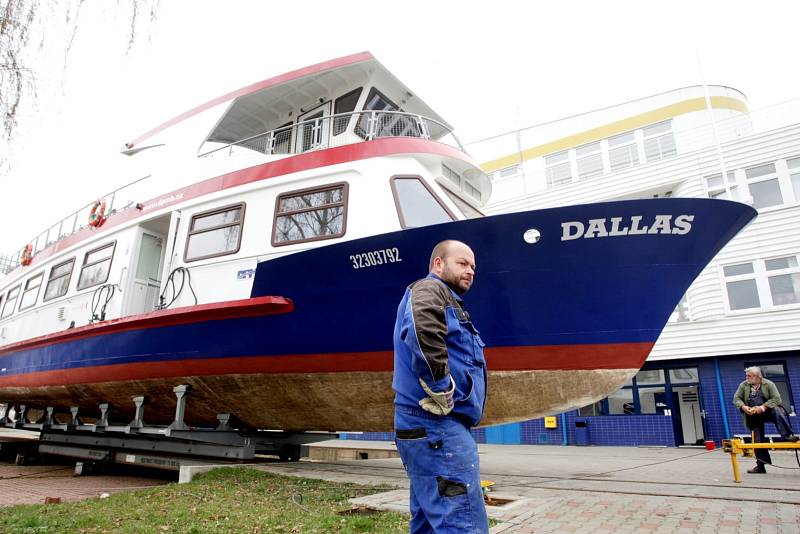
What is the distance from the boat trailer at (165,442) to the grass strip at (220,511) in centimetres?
124

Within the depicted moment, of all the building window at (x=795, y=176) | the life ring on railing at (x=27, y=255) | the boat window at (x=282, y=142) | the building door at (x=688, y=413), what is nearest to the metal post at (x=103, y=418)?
the boat window at (x=282, y=142)

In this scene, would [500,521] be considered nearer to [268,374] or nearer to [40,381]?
[268,374]

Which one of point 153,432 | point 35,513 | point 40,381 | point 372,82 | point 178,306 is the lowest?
point 35,513

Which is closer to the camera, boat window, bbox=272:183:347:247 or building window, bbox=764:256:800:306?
boat window, bbox=272:183:347:247

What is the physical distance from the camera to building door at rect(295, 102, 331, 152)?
307 inches

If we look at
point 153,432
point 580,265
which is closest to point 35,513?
point 153,432

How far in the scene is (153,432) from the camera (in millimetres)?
6941

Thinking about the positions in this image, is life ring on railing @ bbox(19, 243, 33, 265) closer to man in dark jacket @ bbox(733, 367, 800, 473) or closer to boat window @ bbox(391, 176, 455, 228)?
boat window @ bbox(391, 176, 455, 228)

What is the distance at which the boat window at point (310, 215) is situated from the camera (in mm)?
6527

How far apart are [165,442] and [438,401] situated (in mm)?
6688

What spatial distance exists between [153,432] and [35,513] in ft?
8.28

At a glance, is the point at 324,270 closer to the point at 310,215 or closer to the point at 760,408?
the point at 310,215

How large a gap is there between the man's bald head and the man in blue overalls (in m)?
0.16

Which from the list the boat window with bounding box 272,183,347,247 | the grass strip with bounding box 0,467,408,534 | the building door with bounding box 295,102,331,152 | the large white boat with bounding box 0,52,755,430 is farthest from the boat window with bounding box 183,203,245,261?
the grass strip with bounding box 0,467,408,534
